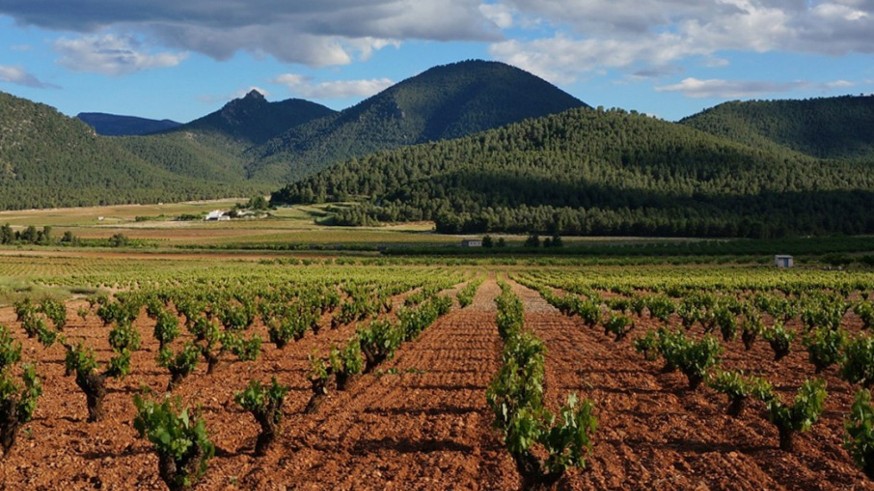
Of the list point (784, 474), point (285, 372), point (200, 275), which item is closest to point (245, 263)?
point (200, 275)

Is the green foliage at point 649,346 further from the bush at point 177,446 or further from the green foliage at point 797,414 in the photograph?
the bush at point 177,446

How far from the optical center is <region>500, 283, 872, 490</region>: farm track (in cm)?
1373

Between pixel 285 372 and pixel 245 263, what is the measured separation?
262 feet

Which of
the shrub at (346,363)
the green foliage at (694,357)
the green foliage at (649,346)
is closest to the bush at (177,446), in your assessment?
the shrub at (346,363)

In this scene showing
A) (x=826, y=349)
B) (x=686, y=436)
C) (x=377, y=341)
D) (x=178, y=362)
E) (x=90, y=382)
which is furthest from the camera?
(x=377, y=341)

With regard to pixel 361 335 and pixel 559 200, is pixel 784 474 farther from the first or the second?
pixel 559 200

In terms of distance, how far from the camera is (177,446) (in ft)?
41.4

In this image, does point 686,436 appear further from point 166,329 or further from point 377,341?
point 166,329

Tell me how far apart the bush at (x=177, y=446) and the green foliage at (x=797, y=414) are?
9.99 metres

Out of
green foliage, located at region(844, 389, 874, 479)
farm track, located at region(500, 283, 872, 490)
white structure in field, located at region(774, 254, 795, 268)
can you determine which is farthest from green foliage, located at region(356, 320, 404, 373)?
white structure in field, located at region(774, 254, 795, 268)

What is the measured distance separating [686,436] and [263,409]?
330 inches

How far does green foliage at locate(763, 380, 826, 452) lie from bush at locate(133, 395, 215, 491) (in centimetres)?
999

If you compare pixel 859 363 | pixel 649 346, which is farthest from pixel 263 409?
pixel 649 346

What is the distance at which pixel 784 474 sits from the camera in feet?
45.8
